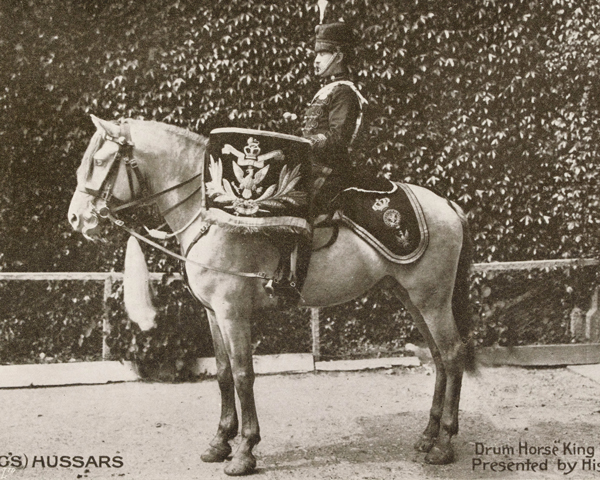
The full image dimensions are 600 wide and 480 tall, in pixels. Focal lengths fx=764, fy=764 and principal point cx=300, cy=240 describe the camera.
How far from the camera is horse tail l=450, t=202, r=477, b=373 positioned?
19.4 feet

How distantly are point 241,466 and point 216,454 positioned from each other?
14.9 inches

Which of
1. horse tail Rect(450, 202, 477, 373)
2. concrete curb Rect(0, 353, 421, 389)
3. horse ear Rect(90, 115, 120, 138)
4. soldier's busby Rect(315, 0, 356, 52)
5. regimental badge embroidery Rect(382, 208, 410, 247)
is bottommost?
concrete curb Rect(0, 353, 421, 389)

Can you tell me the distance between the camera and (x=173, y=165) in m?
5.40

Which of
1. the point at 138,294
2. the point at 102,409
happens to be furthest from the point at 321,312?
the point at 138,294

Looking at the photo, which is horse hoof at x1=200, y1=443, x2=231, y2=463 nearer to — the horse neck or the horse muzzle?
the horse neck

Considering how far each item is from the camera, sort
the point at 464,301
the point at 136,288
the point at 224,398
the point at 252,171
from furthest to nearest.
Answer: the point at 464,301 < the point at 224,398 < the point at 136,288 < the point at 252,171

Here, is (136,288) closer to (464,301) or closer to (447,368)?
(447,368)

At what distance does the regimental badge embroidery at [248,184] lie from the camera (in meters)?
5.16

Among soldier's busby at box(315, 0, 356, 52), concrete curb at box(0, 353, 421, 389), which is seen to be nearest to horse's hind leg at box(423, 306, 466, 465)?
soldier's busby at box(315, 0, 356, 52)

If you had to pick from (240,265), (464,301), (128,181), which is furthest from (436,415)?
(128,181)

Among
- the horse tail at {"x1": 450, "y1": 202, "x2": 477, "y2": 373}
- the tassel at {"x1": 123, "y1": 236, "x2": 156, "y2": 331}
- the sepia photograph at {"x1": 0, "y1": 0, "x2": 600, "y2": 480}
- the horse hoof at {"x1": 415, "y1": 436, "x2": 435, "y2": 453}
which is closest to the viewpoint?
the tassel at {"x1": 123, "y1": 236, "x2": 156, "y2": 331}

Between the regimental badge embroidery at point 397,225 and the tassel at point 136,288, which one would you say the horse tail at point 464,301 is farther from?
the tassel at point 136,288

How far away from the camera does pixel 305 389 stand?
7613 millimetres

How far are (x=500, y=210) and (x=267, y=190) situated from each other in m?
4.63
